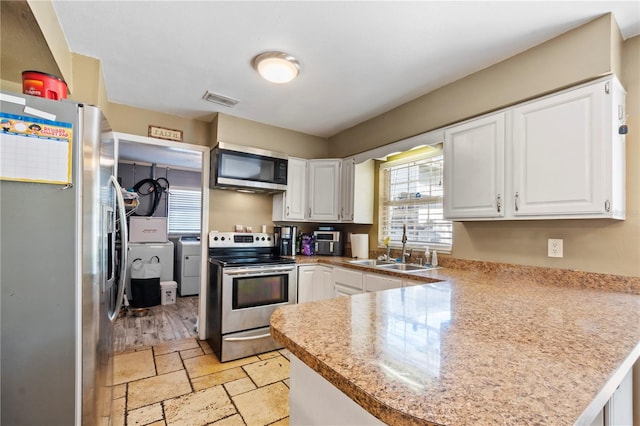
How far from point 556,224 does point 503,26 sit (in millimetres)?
1300

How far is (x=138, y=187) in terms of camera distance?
531 centimetres

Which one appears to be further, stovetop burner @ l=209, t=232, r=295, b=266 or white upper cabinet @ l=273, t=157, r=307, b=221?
white upper cabinet @ l=273, t=157, r=307, b=221

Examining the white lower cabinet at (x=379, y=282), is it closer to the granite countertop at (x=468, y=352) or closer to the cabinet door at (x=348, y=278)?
the cabinet door at (x=348, y=278)

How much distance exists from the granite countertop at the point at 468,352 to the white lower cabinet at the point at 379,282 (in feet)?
2.96

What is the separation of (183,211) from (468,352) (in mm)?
6030

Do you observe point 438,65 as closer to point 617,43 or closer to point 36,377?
point 617,43

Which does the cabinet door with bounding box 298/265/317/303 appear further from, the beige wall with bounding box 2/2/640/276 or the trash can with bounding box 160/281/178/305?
the trash can with bounding box 160/281/178/305

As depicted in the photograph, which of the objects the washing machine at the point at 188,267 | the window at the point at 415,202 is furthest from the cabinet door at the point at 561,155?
the washing machine at the point at 188,267

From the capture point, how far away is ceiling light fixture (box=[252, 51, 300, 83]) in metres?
2.07

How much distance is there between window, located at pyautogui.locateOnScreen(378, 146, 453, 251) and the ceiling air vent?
5.93 ft

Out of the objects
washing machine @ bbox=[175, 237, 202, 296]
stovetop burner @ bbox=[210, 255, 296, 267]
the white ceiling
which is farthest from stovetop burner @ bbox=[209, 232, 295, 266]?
washing machine @ bbox=[175, 237, 202, 296]

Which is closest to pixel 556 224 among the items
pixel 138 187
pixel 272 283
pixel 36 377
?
pixel 272 283

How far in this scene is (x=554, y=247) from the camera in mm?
1924

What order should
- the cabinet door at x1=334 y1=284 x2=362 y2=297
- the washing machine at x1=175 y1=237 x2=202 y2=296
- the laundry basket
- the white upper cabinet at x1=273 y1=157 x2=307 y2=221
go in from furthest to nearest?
the washing machine at x1=175 y1=237 x2=202 y2=296 < the laundry basket < the white upper cabinet at x1=273 y1=157 x2=307 y2=221 < the cabinet door at x1=334 y1=284 x2=362 y2=297
